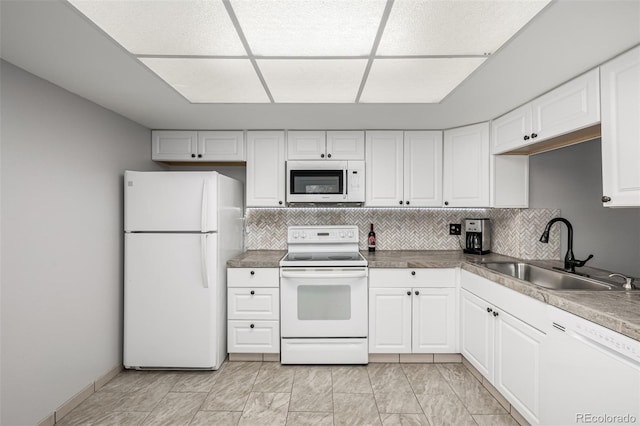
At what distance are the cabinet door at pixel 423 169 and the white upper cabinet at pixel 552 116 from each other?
0.55 meters

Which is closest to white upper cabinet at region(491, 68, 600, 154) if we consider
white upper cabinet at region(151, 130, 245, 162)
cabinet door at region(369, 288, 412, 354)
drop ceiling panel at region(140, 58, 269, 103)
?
cabinet door at region(369, 288, 412, 354)

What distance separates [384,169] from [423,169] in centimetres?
40

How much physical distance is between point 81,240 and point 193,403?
1.41 m

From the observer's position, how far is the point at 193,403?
83.0 inches

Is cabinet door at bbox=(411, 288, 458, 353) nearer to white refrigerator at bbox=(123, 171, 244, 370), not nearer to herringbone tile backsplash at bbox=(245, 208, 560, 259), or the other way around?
herringbone tile backsplash at bbox=(245, 208, 560, 259)

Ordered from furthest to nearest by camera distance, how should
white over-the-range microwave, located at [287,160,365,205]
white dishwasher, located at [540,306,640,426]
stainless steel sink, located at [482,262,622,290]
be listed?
white over-the-range microwave, located at [287,160,365,205] < stainless steel sink, located at [482,262,622,290] < white dishwasher, located at [540,306,640,426]

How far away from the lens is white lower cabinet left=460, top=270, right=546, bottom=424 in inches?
67.3

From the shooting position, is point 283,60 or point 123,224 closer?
point 283,60

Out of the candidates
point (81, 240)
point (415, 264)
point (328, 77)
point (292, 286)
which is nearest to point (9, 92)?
point (81, 240)

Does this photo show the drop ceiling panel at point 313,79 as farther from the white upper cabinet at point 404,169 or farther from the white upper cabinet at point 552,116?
the white upper cabinet at point 552,116

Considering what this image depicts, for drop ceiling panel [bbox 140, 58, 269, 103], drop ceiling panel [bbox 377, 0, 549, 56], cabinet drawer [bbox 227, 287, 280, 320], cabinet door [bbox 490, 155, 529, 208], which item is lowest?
cabinet drawer [bbox 227, 287, 280, 320]

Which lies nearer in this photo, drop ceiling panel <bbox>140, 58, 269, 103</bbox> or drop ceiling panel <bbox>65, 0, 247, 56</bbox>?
drop ceiling panel <bbox>65, 0, 247, 56</bbox>

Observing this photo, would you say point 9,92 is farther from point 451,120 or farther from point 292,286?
point 451,120

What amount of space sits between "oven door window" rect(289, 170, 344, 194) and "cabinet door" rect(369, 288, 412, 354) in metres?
1.06
